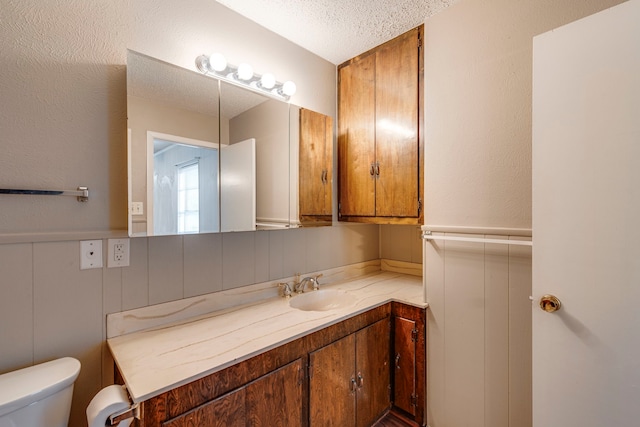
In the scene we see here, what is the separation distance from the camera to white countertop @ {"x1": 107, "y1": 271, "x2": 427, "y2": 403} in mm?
950

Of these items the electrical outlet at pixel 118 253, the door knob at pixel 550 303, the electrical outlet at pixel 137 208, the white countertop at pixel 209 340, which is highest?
the electrical outlet at pixel 137 208

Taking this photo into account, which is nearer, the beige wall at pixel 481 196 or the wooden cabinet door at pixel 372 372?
the beige wall at pixel 481 196

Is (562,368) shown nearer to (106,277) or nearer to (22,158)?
(106,277)

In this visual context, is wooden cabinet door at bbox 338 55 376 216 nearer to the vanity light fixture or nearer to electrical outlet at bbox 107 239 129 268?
the vanity light fixture

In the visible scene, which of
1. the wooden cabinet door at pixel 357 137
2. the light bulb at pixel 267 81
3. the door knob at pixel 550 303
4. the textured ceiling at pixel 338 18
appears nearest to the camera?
the door knob at pixel 550 303

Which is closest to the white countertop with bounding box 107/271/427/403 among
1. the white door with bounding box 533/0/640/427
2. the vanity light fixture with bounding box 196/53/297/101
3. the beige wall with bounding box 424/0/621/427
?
the beige wall with bounding box 424/0/621/427

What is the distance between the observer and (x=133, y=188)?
3.95ft

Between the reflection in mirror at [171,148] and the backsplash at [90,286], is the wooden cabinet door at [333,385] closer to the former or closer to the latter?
the backsplash at [90,286]

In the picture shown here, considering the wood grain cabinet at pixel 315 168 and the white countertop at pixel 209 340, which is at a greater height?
the wood grain cabinet at pixel 315 168

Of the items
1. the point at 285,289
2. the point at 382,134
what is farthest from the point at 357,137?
the point at 285,289

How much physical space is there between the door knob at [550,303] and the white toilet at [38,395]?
1693 mm

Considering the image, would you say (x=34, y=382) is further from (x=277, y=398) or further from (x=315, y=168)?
(x=315, y=168)

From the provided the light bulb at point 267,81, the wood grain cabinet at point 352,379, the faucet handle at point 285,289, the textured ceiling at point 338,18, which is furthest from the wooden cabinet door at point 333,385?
the textured ceiling at point 338,18

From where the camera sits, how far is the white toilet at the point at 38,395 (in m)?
0.85
